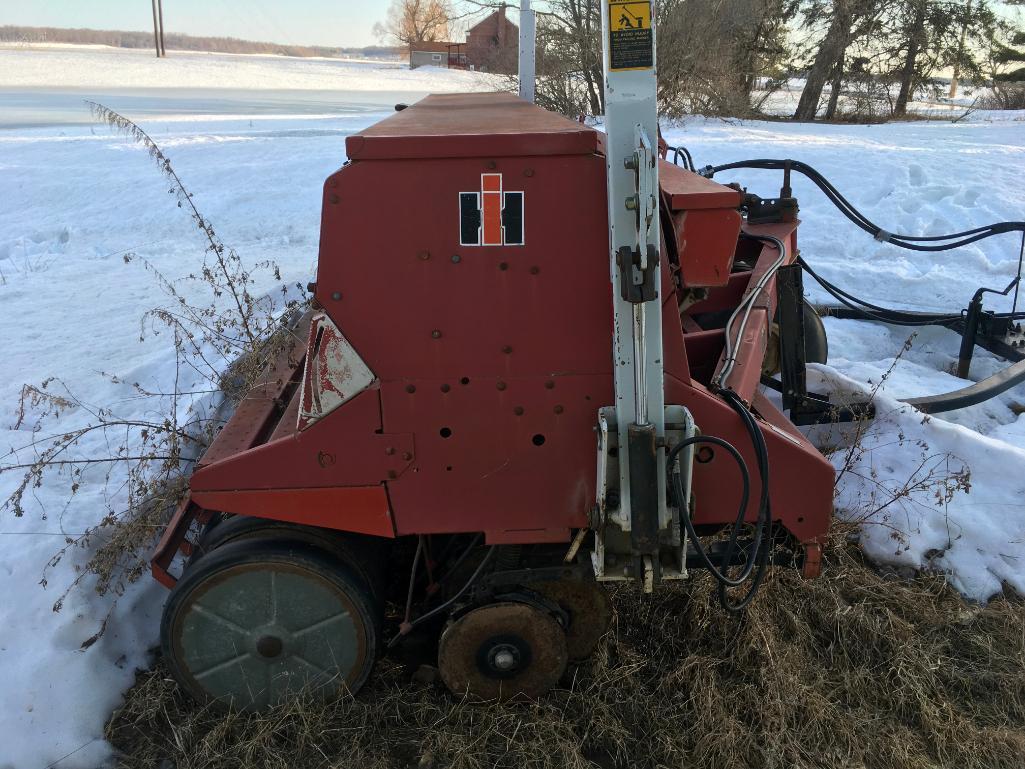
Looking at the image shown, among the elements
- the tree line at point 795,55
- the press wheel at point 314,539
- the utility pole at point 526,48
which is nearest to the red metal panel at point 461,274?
the press wheel at point 314,539

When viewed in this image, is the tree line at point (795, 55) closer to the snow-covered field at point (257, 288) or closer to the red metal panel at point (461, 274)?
the snow-covered field at point (257, 288)

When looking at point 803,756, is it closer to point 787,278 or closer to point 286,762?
point 286,762

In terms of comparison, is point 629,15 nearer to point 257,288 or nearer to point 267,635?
point 267,635

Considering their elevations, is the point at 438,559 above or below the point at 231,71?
below

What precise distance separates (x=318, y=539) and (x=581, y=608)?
1.00 meters

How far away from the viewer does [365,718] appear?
2.85 m

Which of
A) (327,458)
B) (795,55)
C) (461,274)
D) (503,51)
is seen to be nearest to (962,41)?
(795,55)

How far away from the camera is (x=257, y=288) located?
695 centimetres

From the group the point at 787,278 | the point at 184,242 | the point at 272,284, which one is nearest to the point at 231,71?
the point at 184,242

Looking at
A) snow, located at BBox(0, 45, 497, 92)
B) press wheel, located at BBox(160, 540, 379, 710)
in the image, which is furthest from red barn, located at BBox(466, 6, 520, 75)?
press wheel, located at BBox(160, 540, 379, 710)

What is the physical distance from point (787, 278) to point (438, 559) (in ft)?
7.09

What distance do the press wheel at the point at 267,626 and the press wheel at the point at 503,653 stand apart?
1.00 feet

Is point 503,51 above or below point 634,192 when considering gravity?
above

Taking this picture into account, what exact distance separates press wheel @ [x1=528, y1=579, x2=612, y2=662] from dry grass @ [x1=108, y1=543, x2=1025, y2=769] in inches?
4.8
